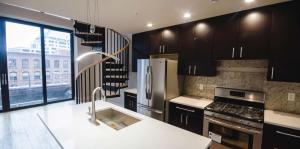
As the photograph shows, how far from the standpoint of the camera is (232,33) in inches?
93.1

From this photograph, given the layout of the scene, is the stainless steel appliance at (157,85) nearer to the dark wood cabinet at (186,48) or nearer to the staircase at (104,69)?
the dark wood cabinet at (186,48)

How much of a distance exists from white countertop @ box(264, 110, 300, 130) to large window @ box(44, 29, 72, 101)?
568 cm

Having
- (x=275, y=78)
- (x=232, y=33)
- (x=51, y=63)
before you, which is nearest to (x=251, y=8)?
(x=232, y=33)

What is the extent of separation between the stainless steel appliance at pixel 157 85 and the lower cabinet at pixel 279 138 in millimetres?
1607

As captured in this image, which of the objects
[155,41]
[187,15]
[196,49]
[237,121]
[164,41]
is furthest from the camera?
[155,41]

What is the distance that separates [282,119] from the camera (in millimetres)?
1879

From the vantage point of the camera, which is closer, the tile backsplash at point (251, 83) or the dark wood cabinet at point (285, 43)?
the dark wood cabinet at point (285, 43)

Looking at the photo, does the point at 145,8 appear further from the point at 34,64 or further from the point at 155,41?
the point at 34,64

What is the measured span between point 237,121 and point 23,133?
13.6 ft

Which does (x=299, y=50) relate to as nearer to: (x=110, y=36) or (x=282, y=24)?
(x=282, y=24)

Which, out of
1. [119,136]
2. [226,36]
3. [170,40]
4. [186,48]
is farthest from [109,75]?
[226,36]

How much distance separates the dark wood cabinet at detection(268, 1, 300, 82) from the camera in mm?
1856

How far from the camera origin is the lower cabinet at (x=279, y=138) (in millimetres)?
1665

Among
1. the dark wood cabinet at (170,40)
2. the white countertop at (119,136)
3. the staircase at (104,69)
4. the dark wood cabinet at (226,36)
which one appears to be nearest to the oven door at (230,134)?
the white countertop at (119,136)
